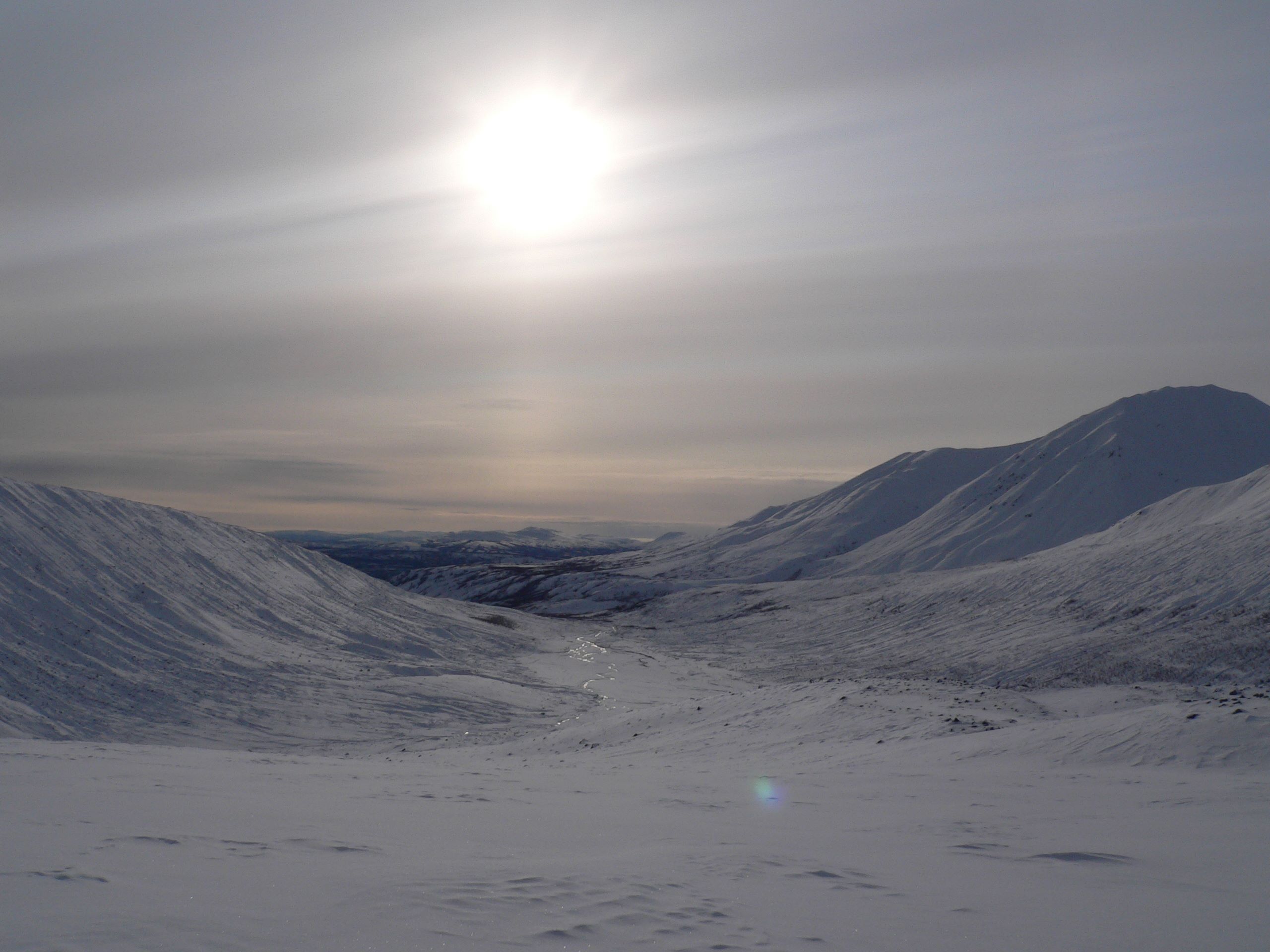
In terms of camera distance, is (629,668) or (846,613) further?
(846,613)

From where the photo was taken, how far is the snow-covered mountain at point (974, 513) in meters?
82.2

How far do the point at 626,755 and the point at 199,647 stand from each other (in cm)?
1995

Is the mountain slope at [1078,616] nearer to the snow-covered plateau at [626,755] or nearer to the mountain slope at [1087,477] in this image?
the snow-covered plateau at [626,755]

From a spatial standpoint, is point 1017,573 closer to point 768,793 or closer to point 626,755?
point 626,755

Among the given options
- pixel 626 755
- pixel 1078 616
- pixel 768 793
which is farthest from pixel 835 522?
pixel 768 793

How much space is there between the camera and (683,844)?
8594mm

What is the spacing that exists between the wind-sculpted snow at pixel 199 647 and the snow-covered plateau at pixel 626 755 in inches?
6.0

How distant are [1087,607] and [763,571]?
2507 inches

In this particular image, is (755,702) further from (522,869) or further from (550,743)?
(522,869)

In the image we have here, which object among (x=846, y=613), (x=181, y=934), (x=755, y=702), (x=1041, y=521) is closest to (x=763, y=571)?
(x=1041, y=521)

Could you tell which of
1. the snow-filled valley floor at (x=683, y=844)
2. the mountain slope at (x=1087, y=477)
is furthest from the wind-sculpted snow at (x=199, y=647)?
the mountain slope at (x=1087, y=477)

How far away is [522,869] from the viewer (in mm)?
7074

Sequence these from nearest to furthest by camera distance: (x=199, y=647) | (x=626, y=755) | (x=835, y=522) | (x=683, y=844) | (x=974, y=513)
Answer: (x=683, y=844) < (x=626, y=755) < (x=199, y=647) < (x=974, y=513) < (x=835, y=522)

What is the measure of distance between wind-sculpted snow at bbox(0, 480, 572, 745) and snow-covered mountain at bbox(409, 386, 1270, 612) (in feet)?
149
